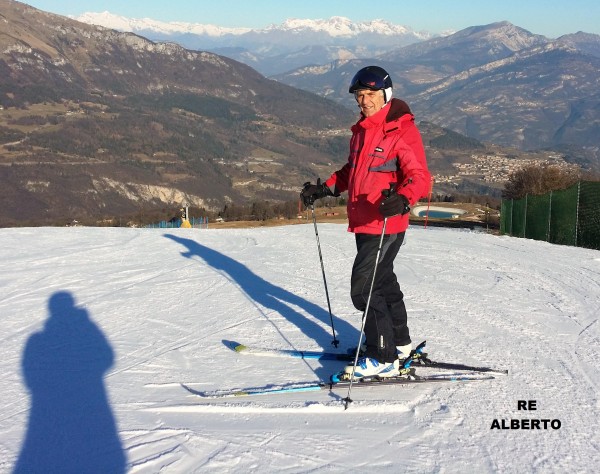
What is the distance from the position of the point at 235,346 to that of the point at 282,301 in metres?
1.78

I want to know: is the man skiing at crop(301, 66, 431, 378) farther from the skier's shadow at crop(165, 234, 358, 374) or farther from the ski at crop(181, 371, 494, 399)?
the skier's shadow at crop(165, 234, 358, 374)

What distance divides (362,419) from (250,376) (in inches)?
41.0

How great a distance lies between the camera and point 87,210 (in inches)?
5027

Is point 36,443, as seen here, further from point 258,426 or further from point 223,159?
point 223,159

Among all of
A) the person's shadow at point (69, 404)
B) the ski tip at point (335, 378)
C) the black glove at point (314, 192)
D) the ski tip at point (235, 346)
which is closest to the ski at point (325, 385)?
the ski tip at point (335, 378)

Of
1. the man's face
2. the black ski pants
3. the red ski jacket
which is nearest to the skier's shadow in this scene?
the black ski pants

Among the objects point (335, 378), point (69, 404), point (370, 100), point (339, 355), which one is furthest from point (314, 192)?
point (69, 404)

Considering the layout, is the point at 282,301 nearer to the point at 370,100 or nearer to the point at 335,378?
the point at 335,378

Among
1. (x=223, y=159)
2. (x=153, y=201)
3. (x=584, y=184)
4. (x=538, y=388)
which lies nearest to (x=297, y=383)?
(x=538, y=388)

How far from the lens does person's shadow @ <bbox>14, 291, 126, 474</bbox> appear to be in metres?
3.02

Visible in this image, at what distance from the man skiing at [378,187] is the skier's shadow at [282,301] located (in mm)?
950

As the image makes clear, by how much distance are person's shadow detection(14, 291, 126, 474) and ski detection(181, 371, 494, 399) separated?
2.24 ft

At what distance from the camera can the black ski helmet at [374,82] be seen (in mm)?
4020

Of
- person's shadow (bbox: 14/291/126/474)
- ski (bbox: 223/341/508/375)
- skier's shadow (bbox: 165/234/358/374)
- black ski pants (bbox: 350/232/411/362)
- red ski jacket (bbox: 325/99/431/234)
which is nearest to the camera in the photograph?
person's shadow (bbox: 14/291/126/474)
